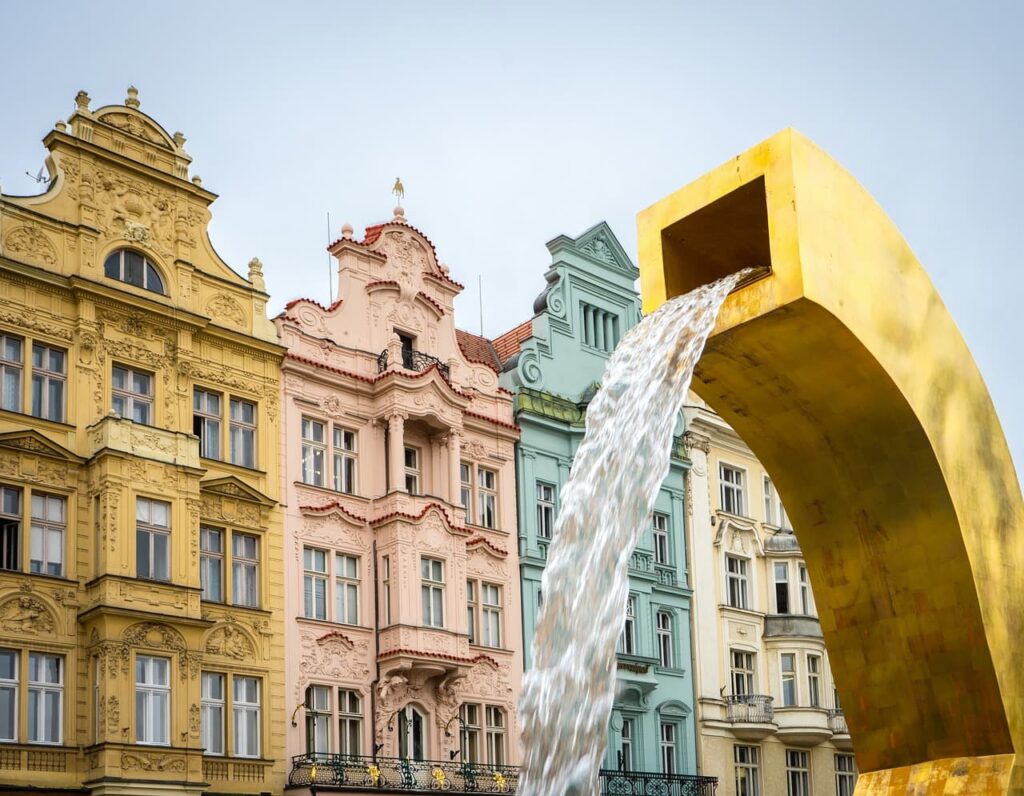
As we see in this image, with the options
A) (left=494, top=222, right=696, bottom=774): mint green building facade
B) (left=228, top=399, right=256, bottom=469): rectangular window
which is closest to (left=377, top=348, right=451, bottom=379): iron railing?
(left=494, top=222, right=696, bottom=774): mint green building facade

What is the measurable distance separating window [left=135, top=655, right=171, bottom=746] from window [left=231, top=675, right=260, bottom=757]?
182cm

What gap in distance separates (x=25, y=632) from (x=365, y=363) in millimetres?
9746

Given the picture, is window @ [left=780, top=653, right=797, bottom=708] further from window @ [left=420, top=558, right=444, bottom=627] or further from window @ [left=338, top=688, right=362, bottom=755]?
window @ [left=338, top=688, right=362, bottom=755]

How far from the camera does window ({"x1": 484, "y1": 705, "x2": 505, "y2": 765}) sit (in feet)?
108

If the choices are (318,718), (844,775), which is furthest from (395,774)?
(844,775)

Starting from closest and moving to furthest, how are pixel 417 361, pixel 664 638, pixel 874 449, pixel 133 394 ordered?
pixel 874 449 → pixel 133 394 → pixel 417 361 → pixel 664 638

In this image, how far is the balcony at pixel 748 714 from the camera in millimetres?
39031

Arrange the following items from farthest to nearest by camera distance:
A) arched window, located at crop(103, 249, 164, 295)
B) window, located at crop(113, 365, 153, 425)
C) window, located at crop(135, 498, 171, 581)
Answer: arched window, located at crop(103, 249, 164, 295), window, located at crop(113, 365, 153, 425), window, located at crop(135, 498, 171, 581)

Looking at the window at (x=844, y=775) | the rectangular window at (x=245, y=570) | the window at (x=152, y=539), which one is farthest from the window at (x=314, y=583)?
the window at (x=844, y=775)

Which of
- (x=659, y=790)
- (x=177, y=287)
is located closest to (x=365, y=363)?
(x=177, y=287)

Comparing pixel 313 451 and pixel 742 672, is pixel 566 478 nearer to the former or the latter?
pixel 742 672

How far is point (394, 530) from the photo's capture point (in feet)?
103

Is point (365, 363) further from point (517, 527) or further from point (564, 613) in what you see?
point (564, 613)

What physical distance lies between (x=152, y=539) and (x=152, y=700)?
285 cm
